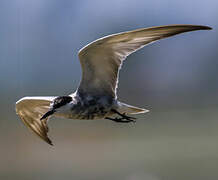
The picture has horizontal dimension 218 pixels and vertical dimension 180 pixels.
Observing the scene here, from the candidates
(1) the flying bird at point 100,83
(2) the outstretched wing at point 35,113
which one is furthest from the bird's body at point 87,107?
(2) the outstretched wing at point 35,113

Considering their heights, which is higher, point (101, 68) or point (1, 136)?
point (101, 68)

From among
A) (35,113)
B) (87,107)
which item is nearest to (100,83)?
(87,107)

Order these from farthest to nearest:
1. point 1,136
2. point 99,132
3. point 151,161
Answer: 1. point 99,132
2. point 1,136
3. point 151,161

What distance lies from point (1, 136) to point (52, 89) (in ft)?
17.3

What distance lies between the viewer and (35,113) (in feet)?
11.2

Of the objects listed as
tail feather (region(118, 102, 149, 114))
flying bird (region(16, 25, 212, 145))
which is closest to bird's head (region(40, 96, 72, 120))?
flying bird (region(16, 25, 212, 145))

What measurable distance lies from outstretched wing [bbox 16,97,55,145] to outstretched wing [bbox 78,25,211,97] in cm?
41

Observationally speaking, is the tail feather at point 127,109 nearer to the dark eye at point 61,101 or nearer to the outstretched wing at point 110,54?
the outstretched wing at point 110,54

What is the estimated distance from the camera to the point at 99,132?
17.7 meters

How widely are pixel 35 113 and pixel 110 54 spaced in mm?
678

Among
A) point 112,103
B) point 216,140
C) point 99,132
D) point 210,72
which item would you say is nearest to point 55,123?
point 99,132

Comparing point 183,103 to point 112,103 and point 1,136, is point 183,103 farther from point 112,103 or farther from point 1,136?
point 112,103

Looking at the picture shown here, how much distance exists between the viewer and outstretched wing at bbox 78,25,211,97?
2.73 metres

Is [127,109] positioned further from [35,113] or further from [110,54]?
[35,113]
